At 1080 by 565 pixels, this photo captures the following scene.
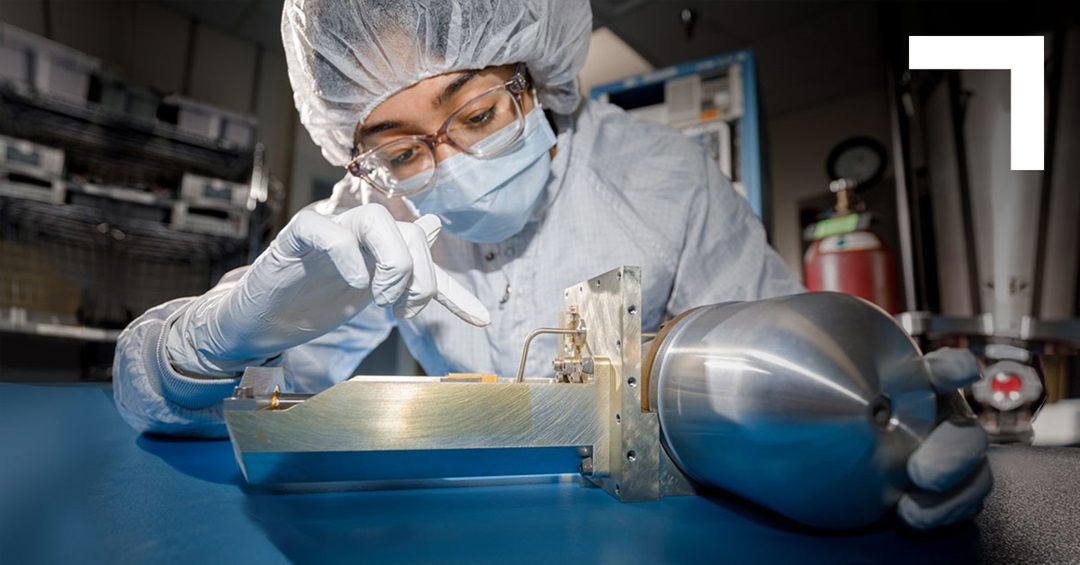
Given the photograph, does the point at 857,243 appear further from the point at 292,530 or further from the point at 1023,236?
the point at 292,530

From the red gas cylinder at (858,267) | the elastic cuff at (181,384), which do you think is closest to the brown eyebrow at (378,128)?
the elastic cuff at (181,384)

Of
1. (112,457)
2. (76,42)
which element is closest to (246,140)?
(76,42)

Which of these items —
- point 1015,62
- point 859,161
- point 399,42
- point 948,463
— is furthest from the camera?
point 859,161

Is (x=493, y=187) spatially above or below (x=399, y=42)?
below

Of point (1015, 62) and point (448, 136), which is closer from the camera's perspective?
point (448, 136)

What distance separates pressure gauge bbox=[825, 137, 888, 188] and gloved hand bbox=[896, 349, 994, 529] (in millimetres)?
2693

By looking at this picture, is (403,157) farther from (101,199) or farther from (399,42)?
(101,199)

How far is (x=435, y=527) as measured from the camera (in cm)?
38

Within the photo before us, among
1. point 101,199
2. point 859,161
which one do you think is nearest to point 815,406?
point 101,199

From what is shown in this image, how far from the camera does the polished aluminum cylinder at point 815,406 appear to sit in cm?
33

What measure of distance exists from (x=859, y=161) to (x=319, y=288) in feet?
9.31

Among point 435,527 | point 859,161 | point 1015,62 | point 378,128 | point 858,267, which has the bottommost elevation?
point 435,527

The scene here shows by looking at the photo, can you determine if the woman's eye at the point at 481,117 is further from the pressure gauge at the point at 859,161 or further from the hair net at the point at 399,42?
the pressure gauge at the point at 859,161

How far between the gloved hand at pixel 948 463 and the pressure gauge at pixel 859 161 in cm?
269
